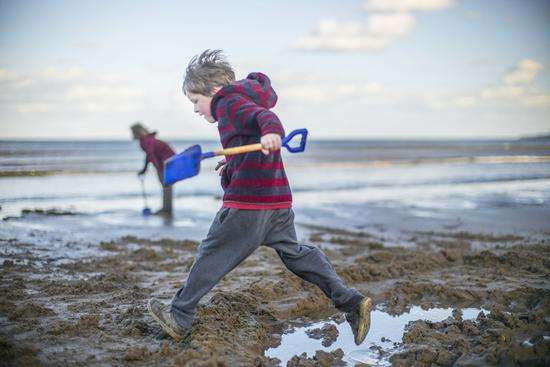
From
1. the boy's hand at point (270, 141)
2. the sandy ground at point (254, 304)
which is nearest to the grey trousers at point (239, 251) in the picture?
the sandy ground at point (254, 304)

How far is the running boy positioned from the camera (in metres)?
2.97

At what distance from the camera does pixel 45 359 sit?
2.92 meters

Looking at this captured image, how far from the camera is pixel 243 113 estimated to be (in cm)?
287

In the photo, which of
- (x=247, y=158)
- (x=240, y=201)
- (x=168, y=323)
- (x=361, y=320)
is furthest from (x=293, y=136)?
(x=168, y=323)

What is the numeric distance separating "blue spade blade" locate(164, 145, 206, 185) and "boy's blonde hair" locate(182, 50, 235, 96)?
453 millimetres

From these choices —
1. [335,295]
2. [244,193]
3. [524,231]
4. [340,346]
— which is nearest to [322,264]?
[335,295]

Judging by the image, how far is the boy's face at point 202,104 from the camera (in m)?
3.12

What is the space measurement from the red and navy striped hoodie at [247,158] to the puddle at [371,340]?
97 centimetres

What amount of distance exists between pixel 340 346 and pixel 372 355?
24 centimetres

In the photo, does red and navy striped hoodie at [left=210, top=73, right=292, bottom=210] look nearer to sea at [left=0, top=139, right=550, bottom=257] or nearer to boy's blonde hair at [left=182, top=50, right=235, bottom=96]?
boy's blonde hair at [left=182, top=50, right=235, bottom=96]

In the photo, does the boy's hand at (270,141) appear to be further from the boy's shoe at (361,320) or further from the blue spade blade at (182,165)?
the boy's shoe at (361,320)

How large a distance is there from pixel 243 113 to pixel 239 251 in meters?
0.84

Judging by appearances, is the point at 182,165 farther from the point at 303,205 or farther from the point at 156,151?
the point at 303,205

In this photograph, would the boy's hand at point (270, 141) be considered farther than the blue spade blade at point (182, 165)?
No
